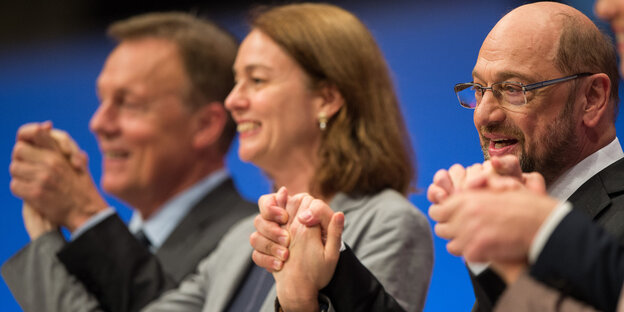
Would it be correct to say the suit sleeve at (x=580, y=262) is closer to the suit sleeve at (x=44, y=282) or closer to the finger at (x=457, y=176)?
the finger at (x=457, y=176)

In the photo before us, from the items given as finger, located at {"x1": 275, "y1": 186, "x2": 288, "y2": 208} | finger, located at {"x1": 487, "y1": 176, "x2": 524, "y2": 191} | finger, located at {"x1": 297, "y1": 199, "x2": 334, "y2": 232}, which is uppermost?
finger, located at {"x1": 487, "y1": 176, "x2": 524, "y2": 191}

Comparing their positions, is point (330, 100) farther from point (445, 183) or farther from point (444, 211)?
point (444, 211)

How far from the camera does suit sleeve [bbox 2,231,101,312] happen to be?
2.72m

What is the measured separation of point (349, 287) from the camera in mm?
1810

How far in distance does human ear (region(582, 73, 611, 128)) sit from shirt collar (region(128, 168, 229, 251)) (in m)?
1.82

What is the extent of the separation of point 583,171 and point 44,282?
1.84m

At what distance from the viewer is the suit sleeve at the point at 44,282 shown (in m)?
2.72

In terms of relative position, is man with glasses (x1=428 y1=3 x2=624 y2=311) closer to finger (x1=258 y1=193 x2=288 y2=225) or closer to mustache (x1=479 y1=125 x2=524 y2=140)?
mustache (x1=479 y1=125 x2=524 y2=140)

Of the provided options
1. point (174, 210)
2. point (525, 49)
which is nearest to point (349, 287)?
point (525, 49)

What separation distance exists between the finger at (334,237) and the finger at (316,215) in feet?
0.12

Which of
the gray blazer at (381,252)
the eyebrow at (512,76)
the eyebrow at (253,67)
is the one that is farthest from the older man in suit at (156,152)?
the eyebrow at (512,76)

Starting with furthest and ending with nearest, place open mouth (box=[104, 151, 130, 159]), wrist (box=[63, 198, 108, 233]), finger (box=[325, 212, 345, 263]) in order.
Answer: open mouth (box=[104, 151, 130, 159]) → wrist (box=[63, 198, 108, 233]) → finger (box=[325, 212, 345, 263])

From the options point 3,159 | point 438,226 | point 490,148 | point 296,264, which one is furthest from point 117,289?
point 3,159

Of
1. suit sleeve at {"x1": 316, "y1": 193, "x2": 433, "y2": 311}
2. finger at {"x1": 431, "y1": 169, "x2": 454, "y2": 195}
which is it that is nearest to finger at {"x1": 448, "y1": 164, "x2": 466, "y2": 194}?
finger at {"x1": 431, "y1": 169, "x2": 454, "y2": 195}
